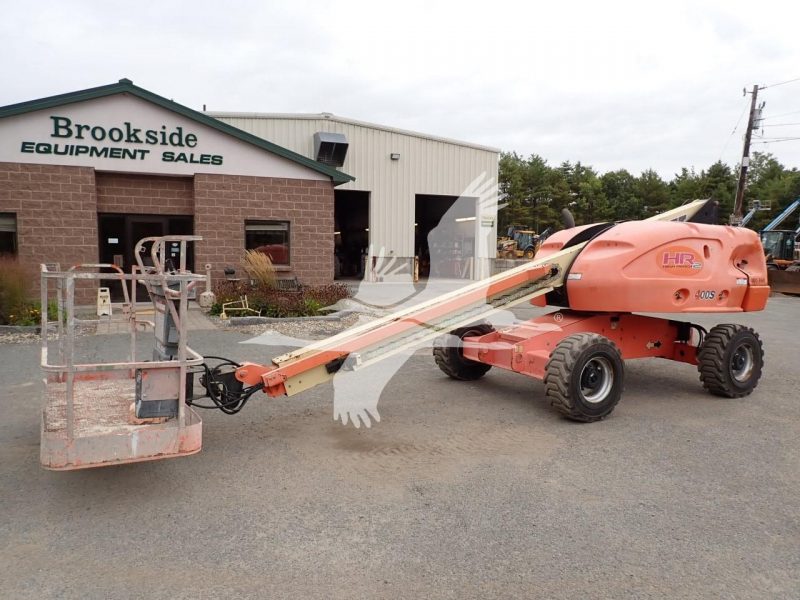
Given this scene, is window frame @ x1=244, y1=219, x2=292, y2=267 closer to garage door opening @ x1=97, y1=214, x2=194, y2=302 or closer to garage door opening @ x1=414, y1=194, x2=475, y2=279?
garage door opening @ x1=97, y1=214, x2=194, y2=302

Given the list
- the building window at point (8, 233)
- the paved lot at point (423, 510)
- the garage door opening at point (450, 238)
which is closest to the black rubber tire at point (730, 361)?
the paved lot at point (423, 510)

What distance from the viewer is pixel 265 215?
16.9 metres

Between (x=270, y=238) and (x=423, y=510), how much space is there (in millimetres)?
14180

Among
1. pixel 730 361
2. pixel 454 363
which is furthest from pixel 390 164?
pixel 730 361

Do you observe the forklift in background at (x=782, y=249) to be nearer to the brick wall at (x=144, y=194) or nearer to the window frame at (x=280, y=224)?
the window frame at (x=280, y=224)

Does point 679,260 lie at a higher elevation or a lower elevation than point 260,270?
higher

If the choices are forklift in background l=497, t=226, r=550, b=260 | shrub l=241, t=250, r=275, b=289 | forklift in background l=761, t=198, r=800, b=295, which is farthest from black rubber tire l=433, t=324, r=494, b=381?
forklift in background l=497, t=226, r=550, b=260

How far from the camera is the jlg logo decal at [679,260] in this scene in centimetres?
663

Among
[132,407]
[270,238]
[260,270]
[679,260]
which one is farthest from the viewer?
[270,238]

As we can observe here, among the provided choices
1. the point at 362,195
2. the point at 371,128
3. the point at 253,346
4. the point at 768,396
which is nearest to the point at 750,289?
the point at 768,396

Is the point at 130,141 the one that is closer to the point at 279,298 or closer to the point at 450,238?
the point at 279,298

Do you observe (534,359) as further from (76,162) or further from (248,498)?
(76,162)

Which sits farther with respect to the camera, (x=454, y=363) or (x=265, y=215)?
(x=265, y=215)

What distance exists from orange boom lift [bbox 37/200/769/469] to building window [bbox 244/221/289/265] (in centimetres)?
1060
